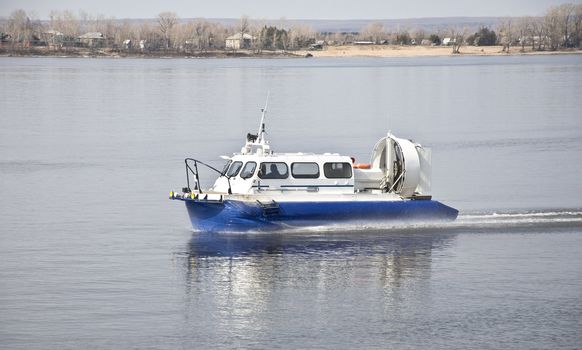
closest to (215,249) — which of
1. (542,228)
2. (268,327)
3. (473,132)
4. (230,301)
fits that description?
(230,301)

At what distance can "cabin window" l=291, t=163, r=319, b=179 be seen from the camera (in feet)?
134

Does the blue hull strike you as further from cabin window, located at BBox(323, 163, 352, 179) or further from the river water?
cabin window, located at BBox(323, 163, 352, 179)

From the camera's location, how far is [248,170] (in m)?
40.8

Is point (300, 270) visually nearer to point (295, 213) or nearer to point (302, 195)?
point (295, 213)

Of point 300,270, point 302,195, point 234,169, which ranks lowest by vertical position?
point 300,270

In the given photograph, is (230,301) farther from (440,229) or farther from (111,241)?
(440,229)

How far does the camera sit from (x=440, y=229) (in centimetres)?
4169

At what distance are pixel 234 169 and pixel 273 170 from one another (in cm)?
144

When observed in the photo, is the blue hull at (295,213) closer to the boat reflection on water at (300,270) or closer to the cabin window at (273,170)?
the boat reflection on water at (300,270)

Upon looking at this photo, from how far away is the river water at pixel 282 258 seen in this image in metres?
29.9

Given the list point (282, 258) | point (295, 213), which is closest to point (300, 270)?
point (282, 258)

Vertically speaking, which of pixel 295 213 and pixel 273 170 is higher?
pixel 273 170

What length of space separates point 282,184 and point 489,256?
753 cm

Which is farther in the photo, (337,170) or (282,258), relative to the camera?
(337,170)
